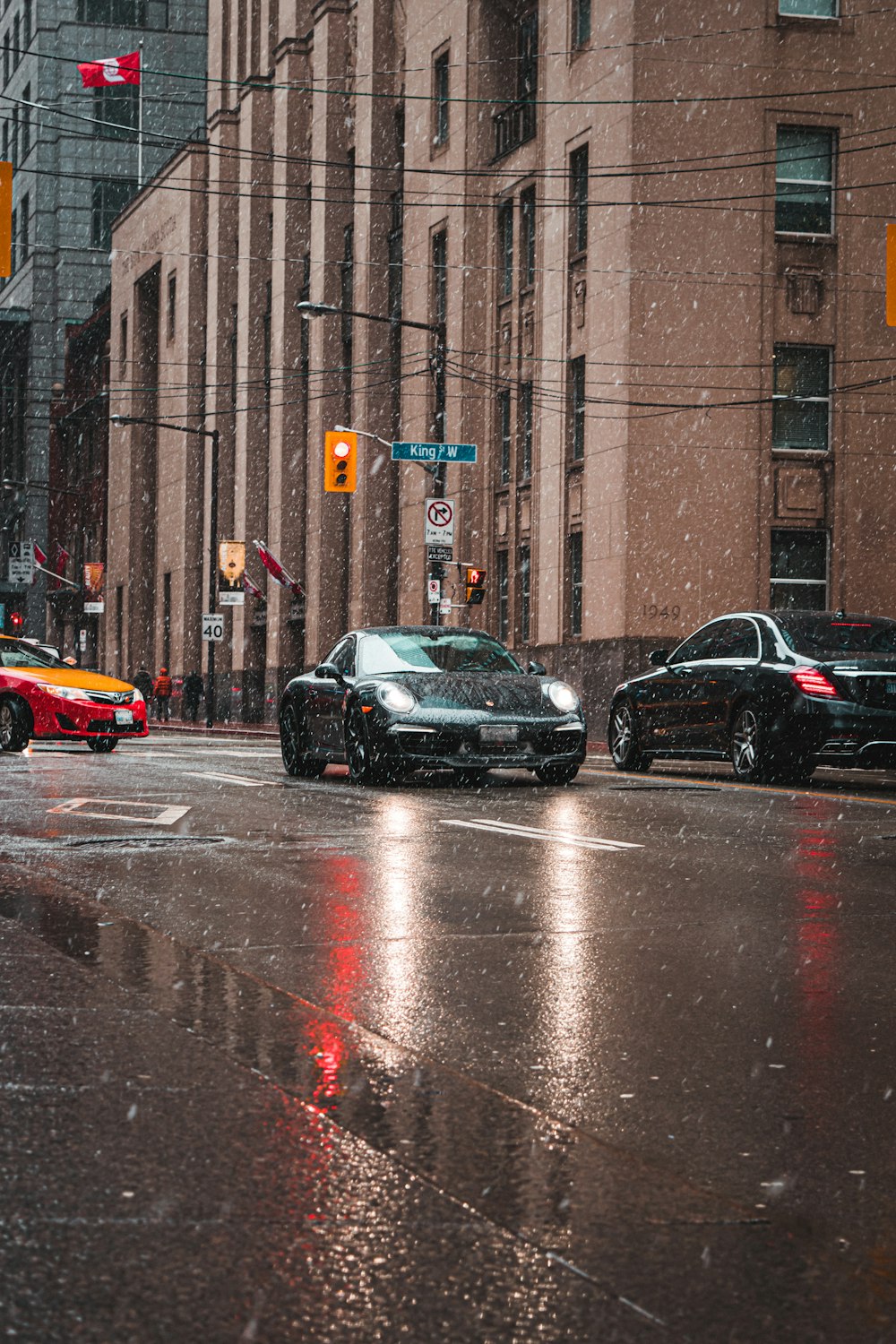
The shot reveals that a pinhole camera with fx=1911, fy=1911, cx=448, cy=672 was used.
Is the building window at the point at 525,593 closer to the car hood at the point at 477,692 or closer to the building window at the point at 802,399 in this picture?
the building window at the point at 802,399

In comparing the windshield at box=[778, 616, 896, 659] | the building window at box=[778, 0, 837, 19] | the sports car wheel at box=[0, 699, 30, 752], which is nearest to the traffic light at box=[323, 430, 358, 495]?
the sports car wheel at box=[0, 699, 30, 752]

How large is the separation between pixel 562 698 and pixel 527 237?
81.8 feet

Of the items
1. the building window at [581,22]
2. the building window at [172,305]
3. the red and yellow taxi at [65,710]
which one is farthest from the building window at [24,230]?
the red and yellow taxi at [65,710]

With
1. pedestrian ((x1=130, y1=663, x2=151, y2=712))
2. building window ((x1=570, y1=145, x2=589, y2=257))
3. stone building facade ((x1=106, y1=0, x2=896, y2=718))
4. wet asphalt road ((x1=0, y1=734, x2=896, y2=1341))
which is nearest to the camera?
wet asphalt road ((x1=0, y1=734, x2=896, y2=1341))

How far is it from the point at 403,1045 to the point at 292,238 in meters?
50.5

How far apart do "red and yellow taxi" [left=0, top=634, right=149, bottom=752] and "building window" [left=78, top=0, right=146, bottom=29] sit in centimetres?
7047

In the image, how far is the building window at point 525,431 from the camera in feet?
131

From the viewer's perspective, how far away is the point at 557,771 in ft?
55.3

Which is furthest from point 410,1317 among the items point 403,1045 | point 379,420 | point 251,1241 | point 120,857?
point 379,420

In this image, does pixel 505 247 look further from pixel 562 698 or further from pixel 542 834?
pixel 542 834

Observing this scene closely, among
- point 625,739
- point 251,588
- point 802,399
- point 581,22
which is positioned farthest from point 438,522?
point 251,588

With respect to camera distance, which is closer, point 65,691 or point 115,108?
point 65,691

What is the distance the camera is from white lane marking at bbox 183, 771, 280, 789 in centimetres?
1694

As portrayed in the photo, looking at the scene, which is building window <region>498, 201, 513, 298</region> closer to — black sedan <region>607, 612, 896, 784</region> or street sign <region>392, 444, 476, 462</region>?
street sign <region>392, 444, 476, 462</region>
